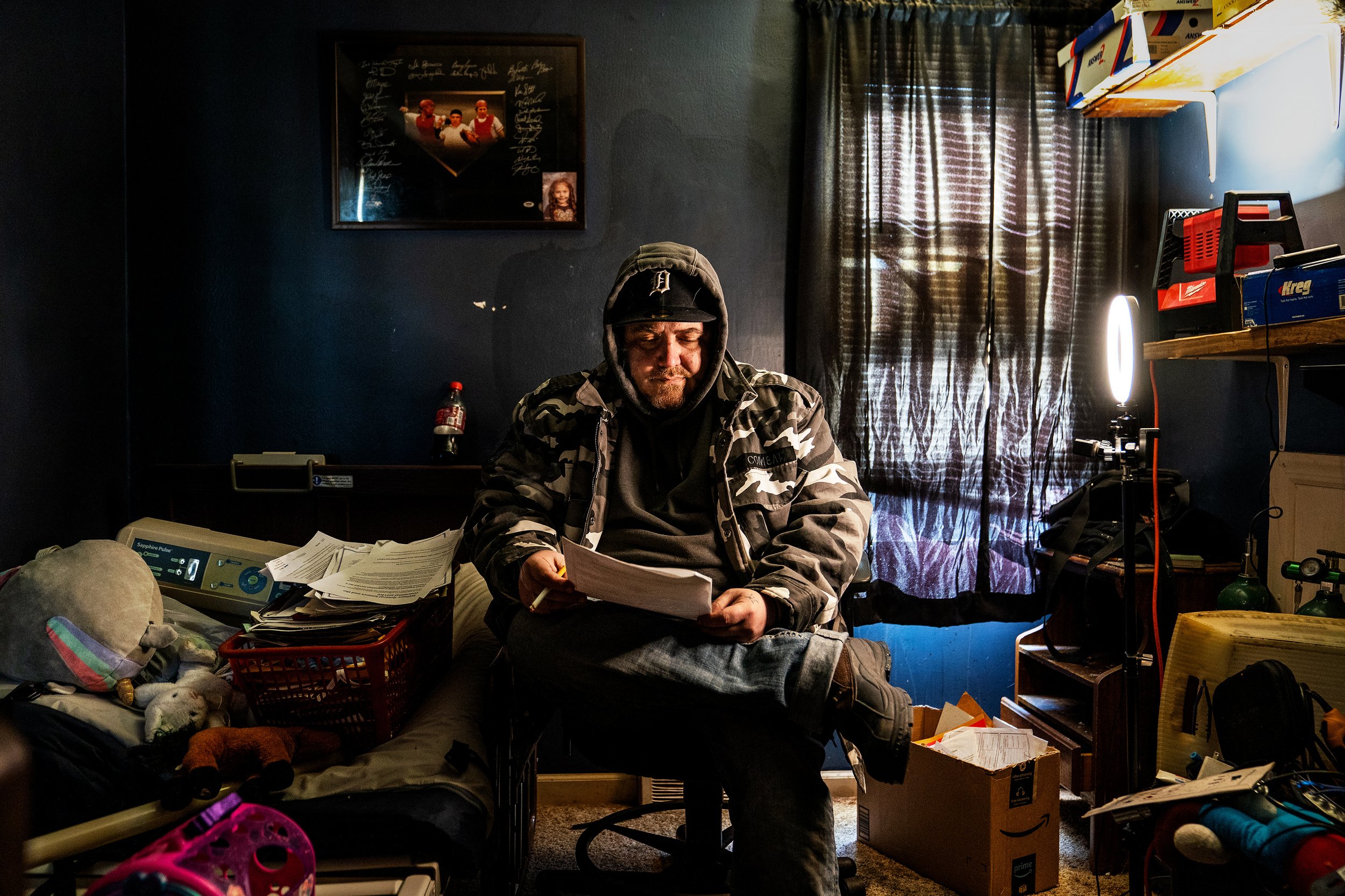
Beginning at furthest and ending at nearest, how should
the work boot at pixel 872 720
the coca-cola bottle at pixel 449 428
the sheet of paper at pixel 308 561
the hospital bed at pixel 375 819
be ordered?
the coca-cola bottle at pixel 449 428, the sheet of paper at pixel 308 561, the work boot at pixel 872 720, the hospital bed at pixel 375 819

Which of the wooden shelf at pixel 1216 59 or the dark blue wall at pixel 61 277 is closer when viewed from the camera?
the wooden shelf at pixel 1216 59

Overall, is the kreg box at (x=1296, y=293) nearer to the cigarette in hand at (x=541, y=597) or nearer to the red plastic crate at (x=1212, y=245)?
the red plastic crate at (x=1212, y=245)

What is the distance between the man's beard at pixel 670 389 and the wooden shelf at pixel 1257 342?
1.12m

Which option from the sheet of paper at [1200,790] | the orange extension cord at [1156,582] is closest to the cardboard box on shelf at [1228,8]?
the orange extension cord at [1156,582]

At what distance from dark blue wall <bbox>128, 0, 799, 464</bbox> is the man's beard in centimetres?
64

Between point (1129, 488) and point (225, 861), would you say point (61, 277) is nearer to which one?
point (225, 861)

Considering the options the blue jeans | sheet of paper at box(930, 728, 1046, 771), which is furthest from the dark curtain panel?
the blue jeans

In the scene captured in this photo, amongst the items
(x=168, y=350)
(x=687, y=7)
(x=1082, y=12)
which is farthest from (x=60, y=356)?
(x=1082, y=12)

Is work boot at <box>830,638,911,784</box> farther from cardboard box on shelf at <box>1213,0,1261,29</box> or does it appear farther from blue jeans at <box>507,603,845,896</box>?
cardboard box on shelf at <box>1213,0,1261,29</box>

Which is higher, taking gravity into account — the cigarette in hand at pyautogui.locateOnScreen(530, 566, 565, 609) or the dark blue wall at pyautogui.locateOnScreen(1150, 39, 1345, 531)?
the dark blue wall at pyautogui.locateOnScreen(1150, 39, 1345, 531)

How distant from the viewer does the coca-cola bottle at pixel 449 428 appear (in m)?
2.30

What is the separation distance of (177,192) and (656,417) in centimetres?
160

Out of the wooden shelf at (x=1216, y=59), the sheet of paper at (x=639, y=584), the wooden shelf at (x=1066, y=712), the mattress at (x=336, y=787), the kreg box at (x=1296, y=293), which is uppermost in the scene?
the wooden shelf at (x=1216, y=59)

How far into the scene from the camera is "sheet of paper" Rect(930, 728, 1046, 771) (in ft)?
6.28
